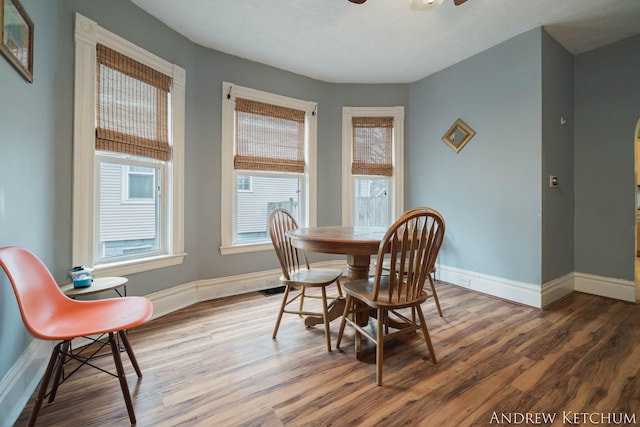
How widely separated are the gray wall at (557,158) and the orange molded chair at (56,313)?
11.0ft

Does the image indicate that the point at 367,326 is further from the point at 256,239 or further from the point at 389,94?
the point at 389,94

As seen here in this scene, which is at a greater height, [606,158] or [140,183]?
[606,158]

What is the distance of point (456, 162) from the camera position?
3.27 metres

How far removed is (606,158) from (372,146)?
2.53 metres

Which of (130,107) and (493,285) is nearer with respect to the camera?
(130,107)

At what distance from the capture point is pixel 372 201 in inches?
151

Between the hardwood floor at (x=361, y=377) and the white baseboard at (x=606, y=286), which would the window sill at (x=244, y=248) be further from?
the white baseboard at (x=606, y=286)

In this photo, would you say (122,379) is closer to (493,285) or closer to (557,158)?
(493,285)

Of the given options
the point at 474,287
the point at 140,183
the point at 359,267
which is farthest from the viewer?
the point at 474,287

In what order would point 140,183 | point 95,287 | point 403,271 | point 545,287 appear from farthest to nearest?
1. point 545,287
2. point 140,183
3. point 95,287
4. point 403,271

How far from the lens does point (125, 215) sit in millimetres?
2266

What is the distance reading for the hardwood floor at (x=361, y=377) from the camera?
127 centimetres
